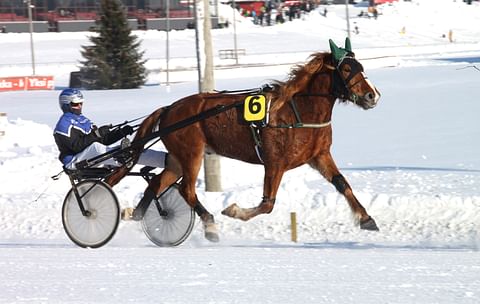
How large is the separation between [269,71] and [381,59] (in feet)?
21.2

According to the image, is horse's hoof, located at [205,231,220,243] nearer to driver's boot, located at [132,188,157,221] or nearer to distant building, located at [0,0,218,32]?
driver's boot, located at [132,188,157,221]

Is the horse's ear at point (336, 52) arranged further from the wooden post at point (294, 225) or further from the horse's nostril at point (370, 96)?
the wooden post at point (294, 225)

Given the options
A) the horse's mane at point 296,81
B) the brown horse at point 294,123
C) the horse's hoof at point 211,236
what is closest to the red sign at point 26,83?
the horse's hoof at point 211,236

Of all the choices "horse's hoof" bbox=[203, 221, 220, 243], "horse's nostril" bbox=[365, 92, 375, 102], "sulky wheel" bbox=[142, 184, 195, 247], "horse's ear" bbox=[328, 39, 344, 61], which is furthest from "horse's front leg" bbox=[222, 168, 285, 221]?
"horse's ear" bbox=[328, 39, 344, 61]

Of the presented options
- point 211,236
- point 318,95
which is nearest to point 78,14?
point 211,236

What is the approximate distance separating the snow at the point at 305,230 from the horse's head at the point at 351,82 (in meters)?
1.44

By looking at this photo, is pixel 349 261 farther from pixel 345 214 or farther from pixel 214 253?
pixel 345 214

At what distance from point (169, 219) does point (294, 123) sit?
76.0 inches

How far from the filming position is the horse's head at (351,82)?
896 centimetres

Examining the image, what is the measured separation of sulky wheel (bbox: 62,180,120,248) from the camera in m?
9.65

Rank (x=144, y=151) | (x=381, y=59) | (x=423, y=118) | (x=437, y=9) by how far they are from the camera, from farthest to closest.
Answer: (x=437, y=9)
(x=381, y=59)
(x=423, y=118)
(x=144, y=151)

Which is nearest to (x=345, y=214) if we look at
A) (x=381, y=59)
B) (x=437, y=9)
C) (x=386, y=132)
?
(x=386, y=132)

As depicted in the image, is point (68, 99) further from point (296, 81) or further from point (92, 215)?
point (296, 81)

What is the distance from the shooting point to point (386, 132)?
2027 centimetres
